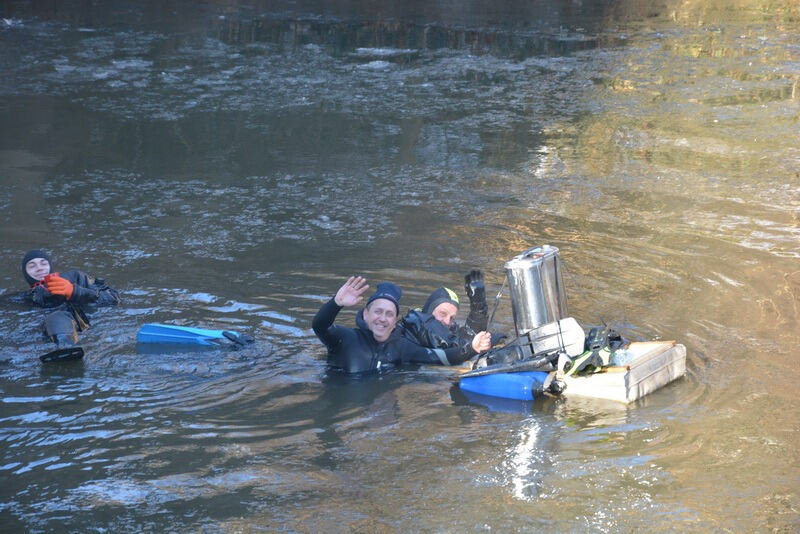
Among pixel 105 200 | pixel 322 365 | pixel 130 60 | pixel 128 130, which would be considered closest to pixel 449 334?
pixel 322 365

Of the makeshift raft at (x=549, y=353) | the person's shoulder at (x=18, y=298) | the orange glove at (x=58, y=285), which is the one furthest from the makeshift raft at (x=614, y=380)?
the person's shoulder at (x=18, y=298)

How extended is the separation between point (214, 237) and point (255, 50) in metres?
9.00

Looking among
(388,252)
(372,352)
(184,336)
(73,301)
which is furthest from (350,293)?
(388,252)

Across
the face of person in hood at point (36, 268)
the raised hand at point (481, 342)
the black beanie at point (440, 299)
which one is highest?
the face of person in hood at point (36, 268)

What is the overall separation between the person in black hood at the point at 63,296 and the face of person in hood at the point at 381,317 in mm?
2148

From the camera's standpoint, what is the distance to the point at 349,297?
19.8ft

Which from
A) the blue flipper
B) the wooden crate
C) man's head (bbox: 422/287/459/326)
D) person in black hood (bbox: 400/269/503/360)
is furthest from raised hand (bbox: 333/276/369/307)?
the wooden crate

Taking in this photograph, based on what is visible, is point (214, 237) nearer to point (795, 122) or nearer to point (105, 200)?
point (105, 200)

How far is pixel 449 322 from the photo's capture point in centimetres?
699

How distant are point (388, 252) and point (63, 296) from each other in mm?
2817

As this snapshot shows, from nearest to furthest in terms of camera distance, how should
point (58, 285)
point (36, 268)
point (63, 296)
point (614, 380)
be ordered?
point (614, 380), point (58, 285), point (63, 296), point (36, 268)

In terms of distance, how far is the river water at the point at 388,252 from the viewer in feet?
16.1

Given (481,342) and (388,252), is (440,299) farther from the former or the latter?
(388,252)

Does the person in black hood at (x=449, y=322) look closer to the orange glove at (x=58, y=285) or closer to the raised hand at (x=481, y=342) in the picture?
the raised hand at (x=481, y=342)
